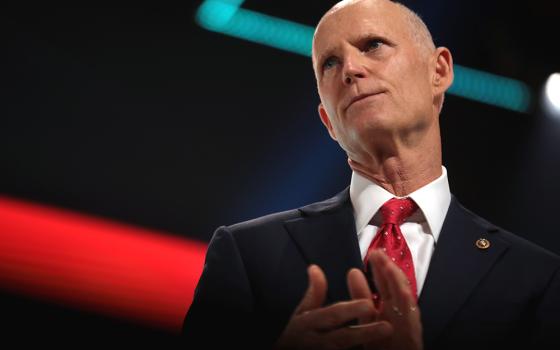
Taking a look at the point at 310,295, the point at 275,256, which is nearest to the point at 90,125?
the point at 275,256

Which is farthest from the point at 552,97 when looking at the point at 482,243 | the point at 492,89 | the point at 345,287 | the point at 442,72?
the point at 345,287

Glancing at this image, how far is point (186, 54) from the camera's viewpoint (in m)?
2.63

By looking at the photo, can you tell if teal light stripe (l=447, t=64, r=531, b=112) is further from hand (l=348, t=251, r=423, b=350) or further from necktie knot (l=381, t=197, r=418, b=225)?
hand (l=348, t=251, r=423, b=350)

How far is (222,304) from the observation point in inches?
55.8

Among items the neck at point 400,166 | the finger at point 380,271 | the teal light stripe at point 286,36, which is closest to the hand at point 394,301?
the finger at point 380,271

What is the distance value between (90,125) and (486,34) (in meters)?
1.60

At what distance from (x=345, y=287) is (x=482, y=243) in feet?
1.13

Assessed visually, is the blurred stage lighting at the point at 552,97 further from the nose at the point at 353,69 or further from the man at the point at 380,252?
the nose at the point at 353,69

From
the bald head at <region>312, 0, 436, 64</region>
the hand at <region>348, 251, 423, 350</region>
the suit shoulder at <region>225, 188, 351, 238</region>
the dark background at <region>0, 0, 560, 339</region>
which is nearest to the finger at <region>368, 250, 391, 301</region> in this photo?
the hand at <region>348, 251, 423, 350</region>

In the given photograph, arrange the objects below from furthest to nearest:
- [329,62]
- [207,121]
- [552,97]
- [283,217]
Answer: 1. [552,97]
2. [207,121]
3. [329,62]
4. [283,217]

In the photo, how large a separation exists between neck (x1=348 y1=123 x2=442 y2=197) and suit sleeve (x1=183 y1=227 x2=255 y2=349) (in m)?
0.41

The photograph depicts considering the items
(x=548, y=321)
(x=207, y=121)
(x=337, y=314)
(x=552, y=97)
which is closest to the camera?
(x=337, y=314)

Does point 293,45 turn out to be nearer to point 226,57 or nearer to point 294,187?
point 226,57

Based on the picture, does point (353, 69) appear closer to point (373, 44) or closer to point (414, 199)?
point (373, 44)
